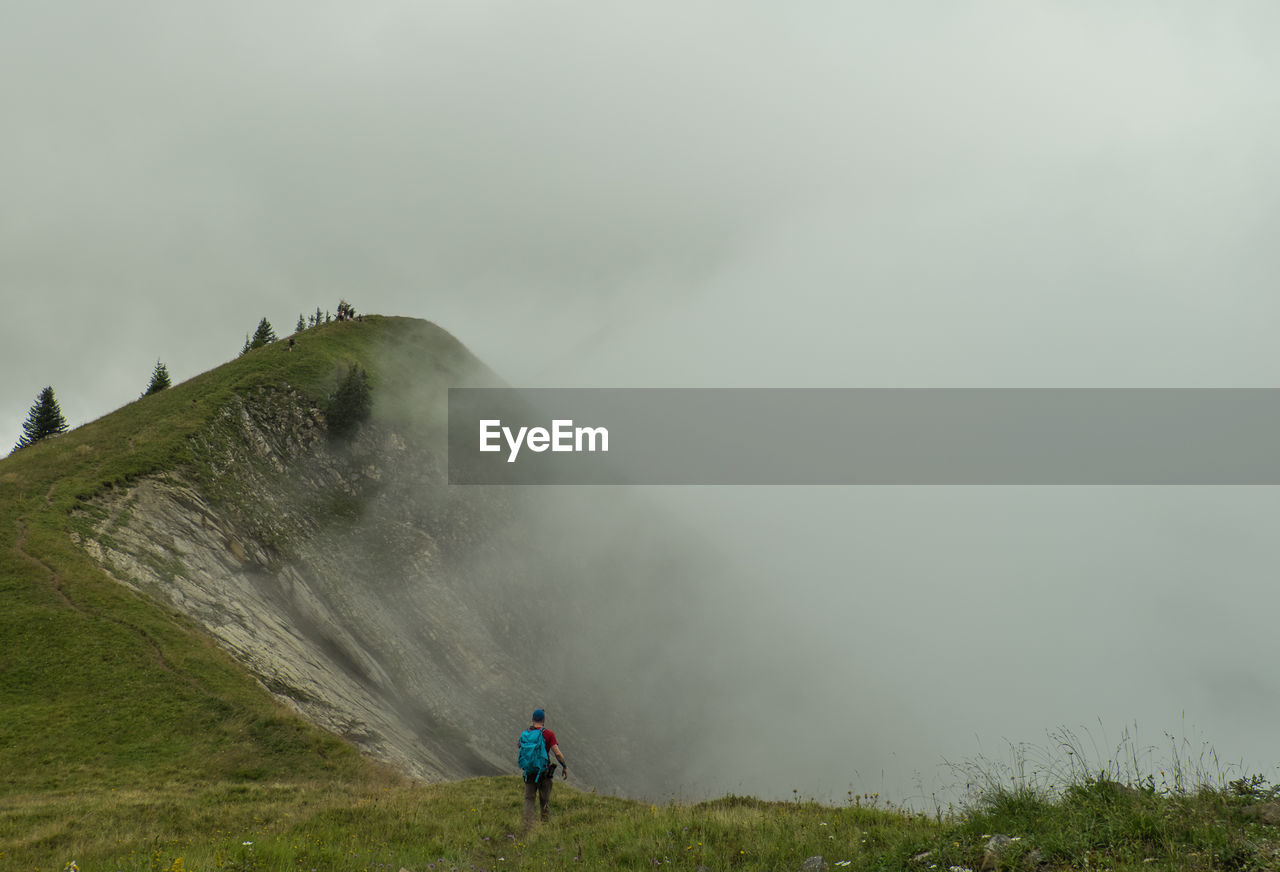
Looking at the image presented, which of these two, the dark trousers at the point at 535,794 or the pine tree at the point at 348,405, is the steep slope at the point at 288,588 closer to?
the pine tree at the point at 348,405

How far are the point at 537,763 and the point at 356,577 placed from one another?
46.5m

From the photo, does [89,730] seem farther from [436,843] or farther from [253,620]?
[436,843]

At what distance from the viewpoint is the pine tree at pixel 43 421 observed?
74125 millimetres

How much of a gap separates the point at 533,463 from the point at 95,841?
2936 inches

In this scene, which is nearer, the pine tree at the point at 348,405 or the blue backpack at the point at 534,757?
the blue backpack at the point at 534,757

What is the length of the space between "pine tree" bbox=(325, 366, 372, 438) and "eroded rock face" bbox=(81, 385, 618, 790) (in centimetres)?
126

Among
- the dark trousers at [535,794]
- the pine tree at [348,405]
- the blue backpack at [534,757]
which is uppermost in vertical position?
the pine tree at [348,405]

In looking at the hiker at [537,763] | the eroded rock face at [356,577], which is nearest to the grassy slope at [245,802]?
the hiker at [537,763]

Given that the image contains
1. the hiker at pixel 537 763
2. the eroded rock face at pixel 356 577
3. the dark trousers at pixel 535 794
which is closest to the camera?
the dark trousers at pixel 535 794

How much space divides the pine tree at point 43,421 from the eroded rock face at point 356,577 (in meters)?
30.7

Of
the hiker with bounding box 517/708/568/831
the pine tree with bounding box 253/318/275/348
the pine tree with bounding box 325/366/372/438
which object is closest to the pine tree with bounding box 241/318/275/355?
the pine tree with bounding box 253/318/275/348

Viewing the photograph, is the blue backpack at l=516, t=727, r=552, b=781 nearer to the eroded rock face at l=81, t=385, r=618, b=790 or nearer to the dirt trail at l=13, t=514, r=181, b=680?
the eroded rock face at l=81, t=385, r=618, b=790

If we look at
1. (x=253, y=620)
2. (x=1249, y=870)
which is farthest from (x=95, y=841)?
(x=253, y=620)

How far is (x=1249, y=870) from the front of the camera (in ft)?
21.7
